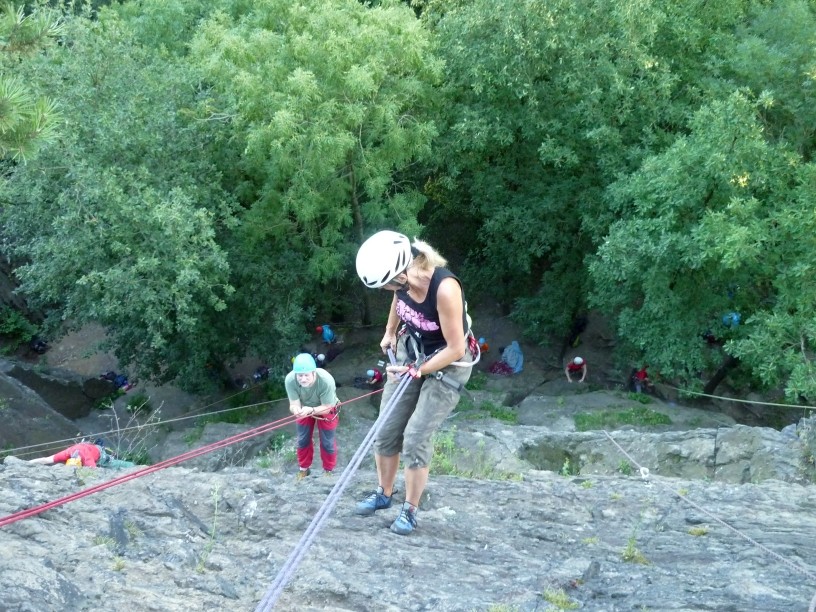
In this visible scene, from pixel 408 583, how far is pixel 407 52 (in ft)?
36.3

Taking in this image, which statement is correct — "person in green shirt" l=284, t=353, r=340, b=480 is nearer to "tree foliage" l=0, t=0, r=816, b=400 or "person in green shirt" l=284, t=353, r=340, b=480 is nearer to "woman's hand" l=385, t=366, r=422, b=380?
"woman's hand" l=385, t=366, r=422, b=380

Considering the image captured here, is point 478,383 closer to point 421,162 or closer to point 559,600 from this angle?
point 421,162

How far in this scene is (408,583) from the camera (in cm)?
457

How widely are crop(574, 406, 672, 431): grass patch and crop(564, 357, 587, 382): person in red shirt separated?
3106 mm

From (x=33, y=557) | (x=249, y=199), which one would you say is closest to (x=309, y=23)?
(x=249, y=199)

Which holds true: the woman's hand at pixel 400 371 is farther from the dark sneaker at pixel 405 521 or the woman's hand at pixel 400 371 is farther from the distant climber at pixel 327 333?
the distant climber at pixel 327 333

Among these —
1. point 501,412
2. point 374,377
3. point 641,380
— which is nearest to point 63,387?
point 374,377

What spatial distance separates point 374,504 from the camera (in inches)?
216

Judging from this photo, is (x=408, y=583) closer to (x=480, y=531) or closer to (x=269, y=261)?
(x=480, y=531)

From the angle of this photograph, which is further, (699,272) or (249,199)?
(249,199)

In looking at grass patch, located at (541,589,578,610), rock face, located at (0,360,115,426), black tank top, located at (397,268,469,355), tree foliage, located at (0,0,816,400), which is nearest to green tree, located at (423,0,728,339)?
tree foliage, located at (0,0,816,400)

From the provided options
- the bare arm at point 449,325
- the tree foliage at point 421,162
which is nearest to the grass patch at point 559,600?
the bare arm at point 449,325

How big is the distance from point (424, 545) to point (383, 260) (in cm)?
175

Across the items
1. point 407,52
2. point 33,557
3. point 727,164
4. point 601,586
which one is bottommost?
point 601,586
